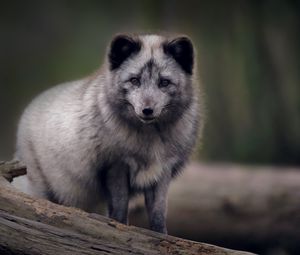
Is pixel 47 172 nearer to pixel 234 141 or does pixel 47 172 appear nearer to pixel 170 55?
pixel 170 55

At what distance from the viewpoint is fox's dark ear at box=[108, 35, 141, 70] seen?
5160mm

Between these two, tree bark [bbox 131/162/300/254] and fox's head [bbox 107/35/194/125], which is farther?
tree bark [bbox 131/162/300/254]

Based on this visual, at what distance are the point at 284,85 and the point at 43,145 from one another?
6424 mm

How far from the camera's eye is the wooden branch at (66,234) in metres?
4.41

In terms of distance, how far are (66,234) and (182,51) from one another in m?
1.54

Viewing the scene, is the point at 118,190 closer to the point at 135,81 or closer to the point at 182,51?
the point at 135,81

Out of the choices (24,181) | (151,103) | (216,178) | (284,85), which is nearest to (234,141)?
(284,85)

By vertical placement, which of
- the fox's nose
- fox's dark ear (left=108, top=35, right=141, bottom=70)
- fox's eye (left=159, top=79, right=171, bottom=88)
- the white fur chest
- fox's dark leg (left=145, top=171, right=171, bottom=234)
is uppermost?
fox's dark ear (left=108, top=35, right=141, bottom=70)

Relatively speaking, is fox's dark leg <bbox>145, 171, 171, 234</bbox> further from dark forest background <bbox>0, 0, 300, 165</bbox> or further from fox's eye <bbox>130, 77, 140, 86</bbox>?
dark forest background <bbox>0, 0, 300, 165</bbox>

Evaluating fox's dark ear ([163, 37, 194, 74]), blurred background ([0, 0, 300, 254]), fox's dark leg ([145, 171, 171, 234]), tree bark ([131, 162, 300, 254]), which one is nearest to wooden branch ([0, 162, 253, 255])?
fox's dark leg ([145, 171, 171, 234])

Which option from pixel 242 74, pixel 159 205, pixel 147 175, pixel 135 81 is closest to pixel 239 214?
pixel 159 205

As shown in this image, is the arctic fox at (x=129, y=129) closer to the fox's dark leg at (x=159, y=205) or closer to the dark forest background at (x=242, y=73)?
the fox's dark leg at (x=159, y=205)

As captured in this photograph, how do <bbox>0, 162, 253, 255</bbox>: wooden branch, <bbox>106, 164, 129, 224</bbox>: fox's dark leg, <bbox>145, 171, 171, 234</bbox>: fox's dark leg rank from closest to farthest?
<bbox>0, 162, 253, 255</bbox>: wooden branch → <bbox>106, 164, 129, 224</bbox>: fox's dark leg → <bbox>145, 171, 171, 234</bbox>: fox's dark leg

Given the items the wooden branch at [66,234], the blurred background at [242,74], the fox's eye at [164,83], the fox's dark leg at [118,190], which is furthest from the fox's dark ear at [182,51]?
the blurred background at [242,74]
